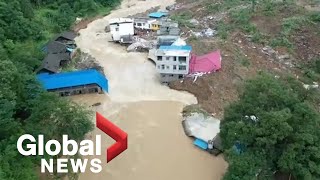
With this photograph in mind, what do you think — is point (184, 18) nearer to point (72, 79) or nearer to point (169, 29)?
point (169, 29)

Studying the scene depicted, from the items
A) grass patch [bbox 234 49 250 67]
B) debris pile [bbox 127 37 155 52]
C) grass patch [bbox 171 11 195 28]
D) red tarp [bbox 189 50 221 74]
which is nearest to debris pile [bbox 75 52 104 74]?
debris pile [bbox 127 37 155 52]

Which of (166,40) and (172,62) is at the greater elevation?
(172,62)

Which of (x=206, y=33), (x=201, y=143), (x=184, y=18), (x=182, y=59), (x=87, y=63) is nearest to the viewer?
(x=201, y=143)

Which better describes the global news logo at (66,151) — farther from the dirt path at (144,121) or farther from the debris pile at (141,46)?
the debris pile at (141,46)

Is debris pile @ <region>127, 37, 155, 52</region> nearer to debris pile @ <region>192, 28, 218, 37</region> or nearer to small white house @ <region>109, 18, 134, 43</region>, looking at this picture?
small white house @ <region>109, 18, 134, 43</region>

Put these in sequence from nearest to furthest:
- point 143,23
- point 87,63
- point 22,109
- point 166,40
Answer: point 22,109 → point 87,63 → point 166,40 → point 143,23

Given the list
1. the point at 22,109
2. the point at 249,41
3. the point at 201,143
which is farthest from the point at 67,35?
the point at 201,143

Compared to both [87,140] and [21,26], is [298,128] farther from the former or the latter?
[21,26]
